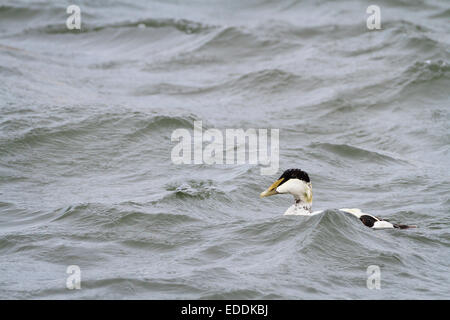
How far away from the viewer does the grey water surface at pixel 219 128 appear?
7.52 meters

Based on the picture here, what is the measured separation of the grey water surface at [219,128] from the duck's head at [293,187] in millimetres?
354

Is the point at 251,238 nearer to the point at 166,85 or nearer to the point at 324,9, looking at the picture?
the point at 166,85

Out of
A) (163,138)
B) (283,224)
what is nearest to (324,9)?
(163,138)

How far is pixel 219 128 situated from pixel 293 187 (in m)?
4.29

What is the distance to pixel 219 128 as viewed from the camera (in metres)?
13.5

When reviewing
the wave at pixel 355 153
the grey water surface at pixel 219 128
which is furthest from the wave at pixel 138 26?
the wave at pixel 355 153

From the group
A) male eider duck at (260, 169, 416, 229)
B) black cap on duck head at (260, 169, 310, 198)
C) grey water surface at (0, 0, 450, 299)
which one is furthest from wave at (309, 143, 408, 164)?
black cap on duck head at (260, 169, 310, 198)

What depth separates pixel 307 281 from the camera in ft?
23.7

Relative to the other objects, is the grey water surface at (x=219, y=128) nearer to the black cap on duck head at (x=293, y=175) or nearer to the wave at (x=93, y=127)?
the wave at (x=93, y=127)

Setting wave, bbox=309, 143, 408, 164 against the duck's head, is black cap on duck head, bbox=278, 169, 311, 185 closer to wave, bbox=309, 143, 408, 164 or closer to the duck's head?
the duck's head

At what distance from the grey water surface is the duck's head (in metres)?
0.35
